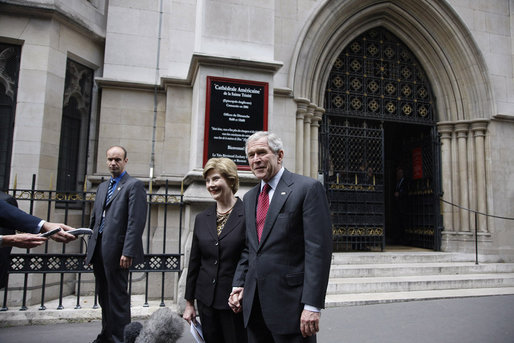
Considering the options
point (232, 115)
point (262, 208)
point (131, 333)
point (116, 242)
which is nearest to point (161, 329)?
point (131, 333)

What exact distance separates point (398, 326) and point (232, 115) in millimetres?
3676

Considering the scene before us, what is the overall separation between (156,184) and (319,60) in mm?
4680

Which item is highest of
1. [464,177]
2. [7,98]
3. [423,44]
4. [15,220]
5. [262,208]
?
[423,44]

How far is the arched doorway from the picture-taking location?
8930 mm

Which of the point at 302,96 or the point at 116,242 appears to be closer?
the point at 116,242

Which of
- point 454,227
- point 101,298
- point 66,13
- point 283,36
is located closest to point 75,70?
point 66,13

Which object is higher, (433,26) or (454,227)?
(433,26)

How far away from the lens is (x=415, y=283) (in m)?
6.51

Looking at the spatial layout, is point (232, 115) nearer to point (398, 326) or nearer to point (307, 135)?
point (307, 135)

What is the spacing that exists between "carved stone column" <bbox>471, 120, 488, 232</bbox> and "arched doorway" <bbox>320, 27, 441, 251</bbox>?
2.95 feet

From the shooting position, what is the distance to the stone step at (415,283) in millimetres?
6188

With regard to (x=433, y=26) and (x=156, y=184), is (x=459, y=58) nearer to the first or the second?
(x=433, y=26)

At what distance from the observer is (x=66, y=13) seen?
648 cm

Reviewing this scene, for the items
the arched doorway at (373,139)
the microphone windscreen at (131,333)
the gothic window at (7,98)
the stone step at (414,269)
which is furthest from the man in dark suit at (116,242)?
the arched doorway at (373,139)
